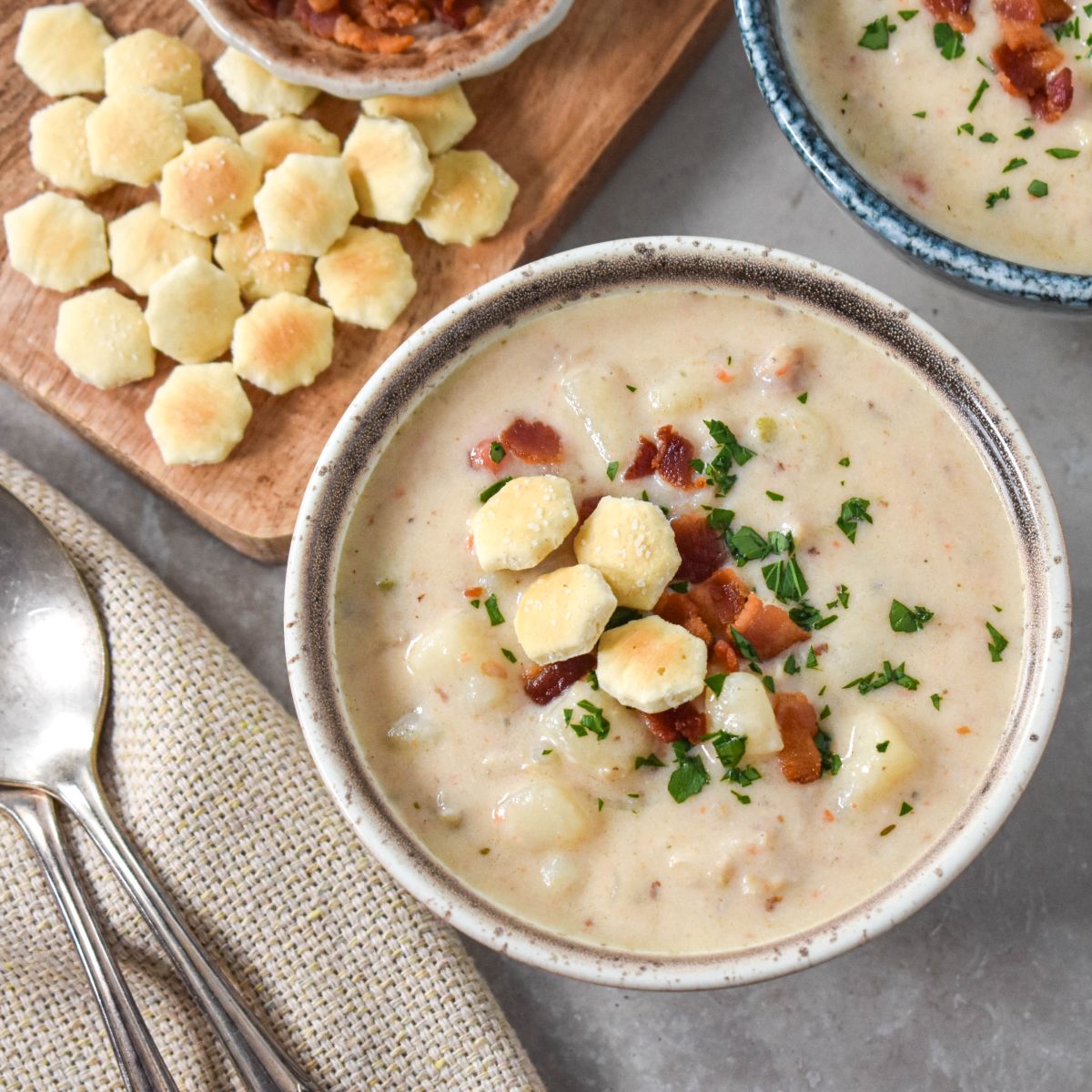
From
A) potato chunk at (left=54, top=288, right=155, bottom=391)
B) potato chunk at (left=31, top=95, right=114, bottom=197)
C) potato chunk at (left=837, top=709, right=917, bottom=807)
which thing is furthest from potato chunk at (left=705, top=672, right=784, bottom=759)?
Result: potato chunk at (left=31, top=95, right=114, bottom=197)

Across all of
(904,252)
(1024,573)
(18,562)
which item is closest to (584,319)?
(904,252)

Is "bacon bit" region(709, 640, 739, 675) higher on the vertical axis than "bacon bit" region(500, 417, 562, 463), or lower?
lower

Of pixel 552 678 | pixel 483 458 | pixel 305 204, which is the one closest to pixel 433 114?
pixel 305 204

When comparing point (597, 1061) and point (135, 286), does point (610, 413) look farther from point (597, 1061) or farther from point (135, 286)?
point (597, 1061)

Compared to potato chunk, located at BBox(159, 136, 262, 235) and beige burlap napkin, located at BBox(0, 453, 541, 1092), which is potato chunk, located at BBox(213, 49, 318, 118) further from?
beige burlap napkin, located at BBox(0, 453, 541, 1092)

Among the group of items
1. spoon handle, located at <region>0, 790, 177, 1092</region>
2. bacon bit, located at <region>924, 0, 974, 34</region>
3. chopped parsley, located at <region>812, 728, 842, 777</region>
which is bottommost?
spoon handle, located at <region>0, 790, 177, 1092</region>

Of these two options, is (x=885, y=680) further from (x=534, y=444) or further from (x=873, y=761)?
(x=534, y=444)

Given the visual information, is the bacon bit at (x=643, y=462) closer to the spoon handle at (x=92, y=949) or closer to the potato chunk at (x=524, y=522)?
the potato chunk at (x=524, y=522)
